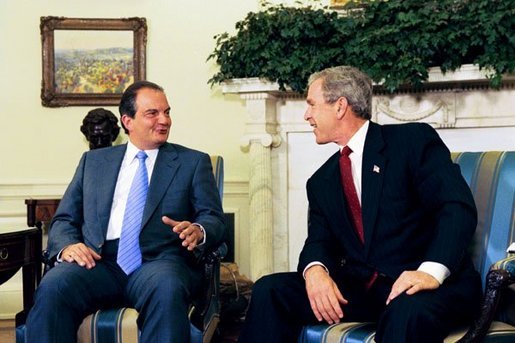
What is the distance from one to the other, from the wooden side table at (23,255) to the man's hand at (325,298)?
1188 mm

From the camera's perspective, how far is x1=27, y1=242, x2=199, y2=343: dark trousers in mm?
2783

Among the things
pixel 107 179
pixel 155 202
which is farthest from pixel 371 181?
pixel 107 179

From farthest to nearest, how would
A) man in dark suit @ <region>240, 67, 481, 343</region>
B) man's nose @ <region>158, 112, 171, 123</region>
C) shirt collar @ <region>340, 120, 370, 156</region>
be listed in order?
man's nose @ <region>158, 112, 171, 123</region> → shirt collar @ <region>340, 120, 370, 156</region> → man in dark suit @ <region>240, 67, 481, 343</region>

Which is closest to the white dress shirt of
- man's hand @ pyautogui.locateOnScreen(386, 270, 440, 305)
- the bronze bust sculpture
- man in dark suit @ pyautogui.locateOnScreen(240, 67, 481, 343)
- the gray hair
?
man in dark suit @ pyautogui.locateOnScreen(240, 67, 481, 343)

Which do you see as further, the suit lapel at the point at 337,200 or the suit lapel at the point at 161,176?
the suit lapel at the point at 161,176

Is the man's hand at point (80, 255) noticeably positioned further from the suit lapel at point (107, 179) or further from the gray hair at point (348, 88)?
the gray hair at point (348, 88)

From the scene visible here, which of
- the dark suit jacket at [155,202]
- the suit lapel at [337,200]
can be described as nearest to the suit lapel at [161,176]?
the dark suit jacket at [155,202]

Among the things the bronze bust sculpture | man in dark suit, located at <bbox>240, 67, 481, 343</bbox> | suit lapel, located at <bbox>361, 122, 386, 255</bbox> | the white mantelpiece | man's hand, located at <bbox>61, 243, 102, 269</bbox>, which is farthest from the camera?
the bronze bust sculpture

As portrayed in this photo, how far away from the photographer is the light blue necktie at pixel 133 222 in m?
3.15

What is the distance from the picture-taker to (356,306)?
8.90ft

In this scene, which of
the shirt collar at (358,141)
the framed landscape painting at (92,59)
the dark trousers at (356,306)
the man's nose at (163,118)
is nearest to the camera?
the dark trousers at (356,306)

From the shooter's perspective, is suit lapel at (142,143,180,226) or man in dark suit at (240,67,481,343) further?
suit lapel at (142,143,180,226)

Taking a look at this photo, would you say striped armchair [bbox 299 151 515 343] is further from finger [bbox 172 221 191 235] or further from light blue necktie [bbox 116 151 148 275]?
light blue necktie [bbox 116 151 148 275]

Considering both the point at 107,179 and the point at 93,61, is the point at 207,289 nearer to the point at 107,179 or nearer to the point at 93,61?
the point at 107,179
